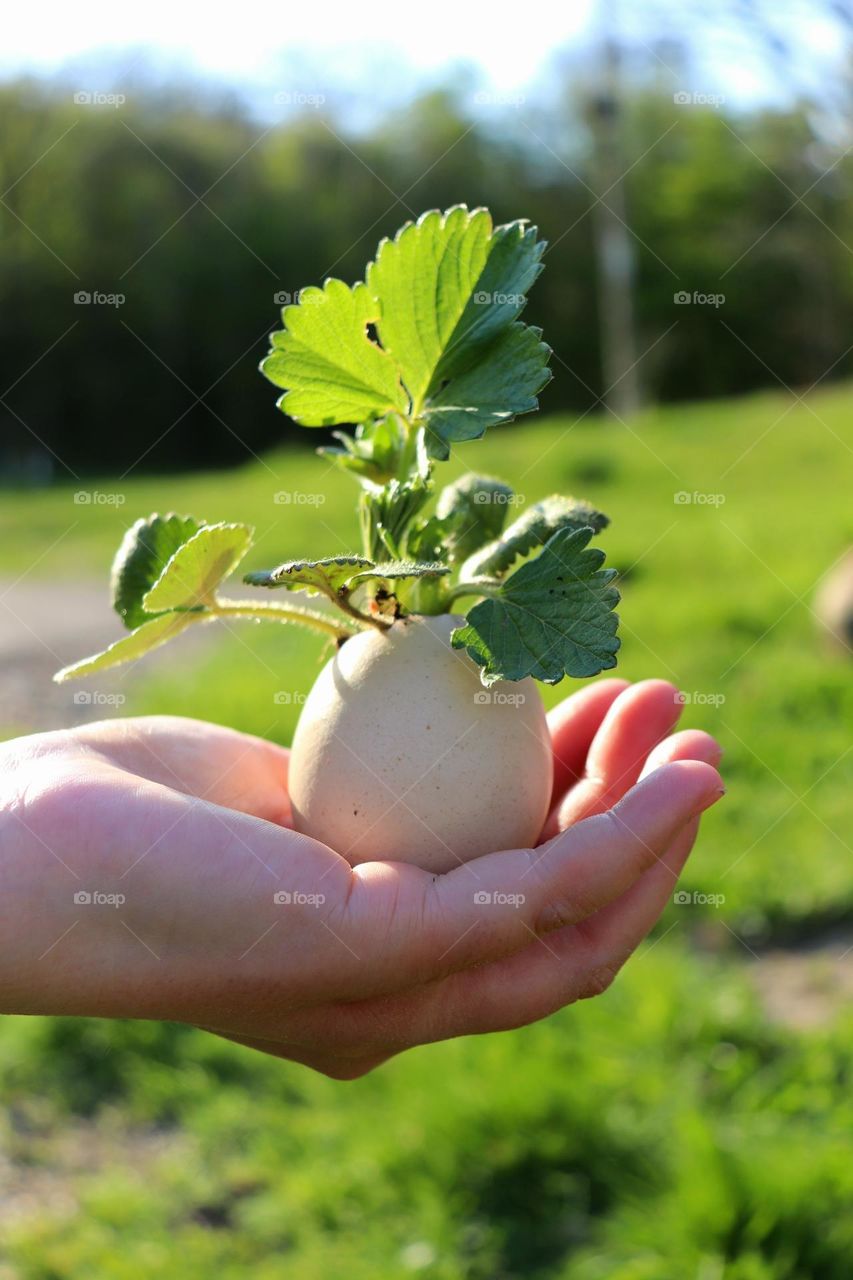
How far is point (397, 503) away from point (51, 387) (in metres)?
19.8

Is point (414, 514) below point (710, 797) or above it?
above

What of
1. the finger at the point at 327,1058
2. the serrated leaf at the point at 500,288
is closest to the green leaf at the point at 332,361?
the serrated leaf at the point at 500,288

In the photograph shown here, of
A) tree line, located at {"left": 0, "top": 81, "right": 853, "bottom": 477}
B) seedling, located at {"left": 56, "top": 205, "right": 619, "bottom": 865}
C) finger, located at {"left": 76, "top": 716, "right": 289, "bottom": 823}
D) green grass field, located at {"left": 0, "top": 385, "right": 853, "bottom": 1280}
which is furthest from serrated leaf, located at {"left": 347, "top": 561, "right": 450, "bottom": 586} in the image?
tree line, located at {"left": 0, "top": 81, "right": 853, "bottom": 477}

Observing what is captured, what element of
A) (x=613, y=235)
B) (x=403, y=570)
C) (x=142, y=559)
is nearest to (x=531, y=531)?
(x=403, y=570)

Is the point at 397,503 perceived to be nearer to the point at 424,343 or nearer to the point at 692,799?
the point at 424,343

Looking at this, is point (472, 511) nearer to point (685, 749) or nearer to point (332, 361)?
point (332, 361)

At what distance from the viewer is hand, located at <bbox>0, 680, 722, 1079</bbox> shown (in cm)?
135

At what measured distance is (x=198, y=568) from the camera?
4.58ft

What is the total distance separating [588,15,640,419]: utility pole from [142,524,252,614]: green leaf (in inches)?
474

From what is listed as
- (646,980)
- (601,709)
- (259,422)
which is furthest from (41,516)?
(601,709)

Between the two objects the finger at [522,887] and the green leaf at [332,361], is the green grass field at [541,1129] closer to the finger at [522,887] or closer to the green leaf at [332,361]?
the finger at [522,887]

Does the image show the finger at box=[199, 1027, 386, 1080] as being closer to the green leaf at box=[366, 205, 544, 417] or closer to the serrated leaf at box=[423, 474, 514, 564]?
the serrated leaf at box=[423, 474, 514, 564]

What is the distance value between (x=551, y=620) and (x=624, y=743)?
0.37 m

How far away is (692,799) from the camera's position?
133 centimetres
